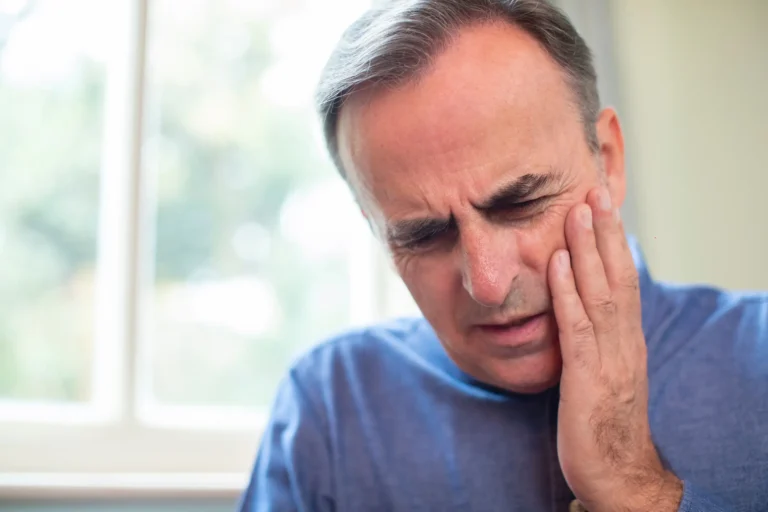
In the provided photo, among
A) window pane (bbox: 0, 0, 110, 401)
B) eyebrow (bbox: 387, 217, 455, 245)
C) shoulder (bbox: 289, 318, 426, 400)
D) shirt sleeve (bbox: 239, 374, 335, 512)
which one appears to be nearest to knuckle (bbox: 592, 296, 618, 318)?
eyebrow (bbox: 387, 217, 455, 245)

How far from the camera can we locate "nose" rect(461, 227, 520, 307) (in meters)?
0.86

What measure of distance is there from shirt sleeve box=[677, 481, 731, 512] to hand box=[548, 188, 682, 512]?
0.6 inches

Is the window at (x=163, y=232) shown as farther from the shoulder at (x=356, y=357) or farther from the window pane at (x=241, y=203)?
the shoulder at (x=356, y=357)

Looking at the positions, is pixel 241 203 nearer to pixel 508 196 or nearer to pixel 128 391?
pixel 128 391

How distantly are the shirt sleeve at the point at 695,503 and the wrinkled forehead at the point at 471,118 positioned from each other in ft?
1.43

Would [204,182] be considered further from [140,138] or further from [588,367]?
[588,367]

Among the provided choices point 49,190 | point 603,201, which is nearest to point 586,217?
point 603,201

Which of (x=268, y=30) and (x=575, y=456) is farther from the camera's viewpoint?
(x=268, y=30)

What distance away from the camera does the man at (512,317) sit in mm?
884

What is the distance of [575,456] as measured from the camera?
0.87 meters

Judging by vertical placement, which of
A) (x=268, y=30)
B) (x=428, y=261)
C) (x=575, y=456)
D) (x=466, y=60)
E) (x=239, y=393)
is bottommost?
(x=239, y=393)

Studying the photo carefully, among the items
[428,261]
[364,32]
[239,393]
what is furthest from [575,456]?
[239,393]

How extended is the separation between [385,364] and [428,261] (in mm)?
279

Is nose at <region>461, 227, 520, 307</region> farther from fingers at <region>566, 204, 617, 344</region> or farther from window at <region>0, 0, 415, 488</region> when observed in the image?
window at <region>0, 0, 415, 488</region>
